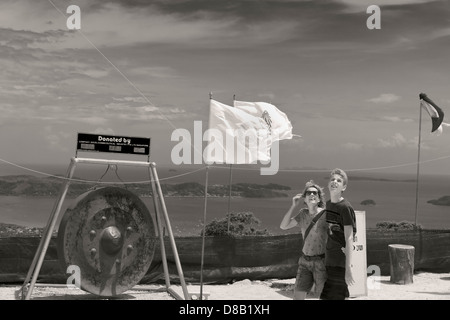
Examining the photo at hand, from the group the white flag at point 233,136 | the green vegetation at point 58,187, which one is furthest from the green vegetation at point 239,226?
the green vegetation at point 58,187

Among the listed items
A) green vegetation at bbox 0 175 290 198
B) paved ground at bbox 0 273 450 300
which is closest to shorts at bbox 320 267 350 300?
Answer: paved ground at bbox 0 273 450 300

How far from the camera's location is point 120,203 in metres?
9.69

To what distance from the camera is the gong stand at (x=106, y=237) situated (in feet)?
30.0

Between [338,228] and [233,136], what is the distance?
4.11 m

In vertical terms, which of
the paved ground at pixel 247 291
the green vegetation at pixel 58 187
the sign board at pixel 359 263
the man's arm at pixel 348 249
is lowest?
the paved ground at pixel 247 291

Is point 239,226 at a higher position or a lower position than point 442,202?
lower

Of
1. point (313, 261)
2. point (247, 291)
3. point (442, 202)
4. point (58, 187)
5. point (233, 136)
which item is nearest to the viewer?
point (313, 261)

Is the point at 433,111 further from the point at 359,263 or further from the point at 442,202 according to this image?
the point at 442,202

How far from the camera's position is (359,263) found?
426 inches

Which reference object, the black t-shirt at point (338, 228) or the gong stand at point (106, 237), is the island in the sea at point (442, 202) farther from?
the black t-shirt at point (338, 228)

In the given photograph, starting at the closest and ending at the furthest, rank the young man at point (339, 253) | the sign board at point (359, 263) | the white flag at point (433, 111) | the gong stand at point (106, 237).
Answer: the young man at point (339, 253) < the gong stand at point (106, 237) < the sign board at point (359, 263) < the white flag at point (433, 111)

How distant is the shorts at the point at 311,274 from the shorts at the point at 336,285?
4.0 inches

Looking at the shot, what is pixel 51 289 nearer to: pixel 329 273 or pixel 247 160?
pixel 247 160

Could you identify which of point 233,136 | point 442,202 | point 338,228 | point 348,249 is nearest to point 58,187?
point 233,136
